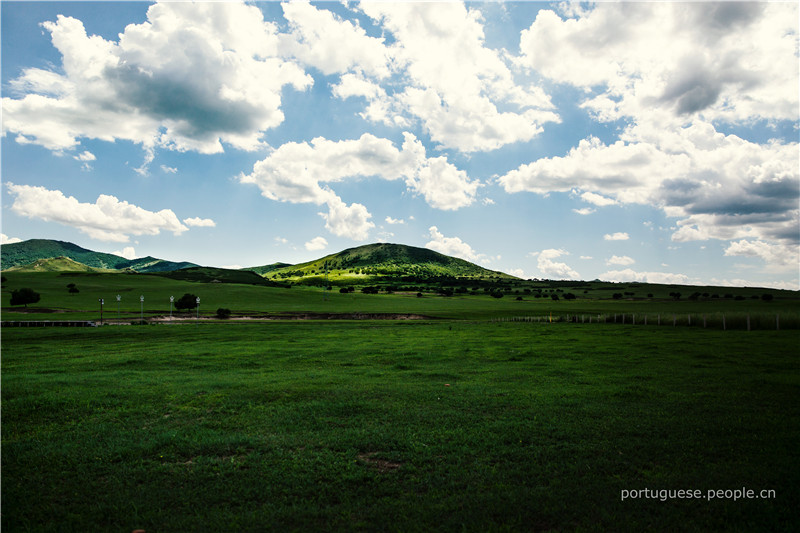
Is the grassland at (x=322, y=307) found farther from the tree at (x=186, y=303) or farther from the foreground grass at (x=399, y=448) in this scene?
the foreground grass at (x=399, y=448)

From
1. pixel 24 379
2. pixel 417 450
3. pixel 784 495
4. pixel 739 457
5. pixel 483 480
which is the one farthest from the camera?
pixel 24 379

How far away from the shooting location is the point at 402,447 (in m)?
10.2

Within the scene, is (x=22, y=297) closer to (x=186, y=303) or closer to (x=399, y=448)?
(x=186, y=303)

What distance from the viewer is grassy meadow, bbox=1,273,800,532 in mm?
7336

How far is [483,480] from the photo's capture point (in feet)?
27.9

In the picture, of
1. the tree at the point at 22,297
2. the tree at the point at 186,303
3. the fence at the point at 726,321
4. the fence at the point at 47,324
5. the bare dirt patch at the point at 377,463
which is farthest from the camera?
the tree at the point at 186,303

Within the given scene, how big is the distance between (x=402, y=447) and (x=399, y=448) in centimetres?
9

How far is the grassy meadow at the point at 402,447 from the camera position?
7336mm

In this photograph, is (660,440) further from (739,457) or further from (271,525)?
(271,525)

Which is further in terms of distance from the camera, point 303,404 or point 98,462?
point 303,404

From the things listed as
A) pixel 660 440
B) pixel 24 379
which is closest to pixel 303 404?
pixel 660 440

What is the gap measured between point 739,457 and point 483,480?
6.19 m

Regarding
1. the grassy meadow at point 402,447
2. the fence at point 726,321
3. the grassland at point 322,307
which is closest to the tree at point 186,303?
the grassland at point 322,307

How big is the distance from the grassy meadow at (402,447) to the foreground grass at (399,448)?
0.05m
